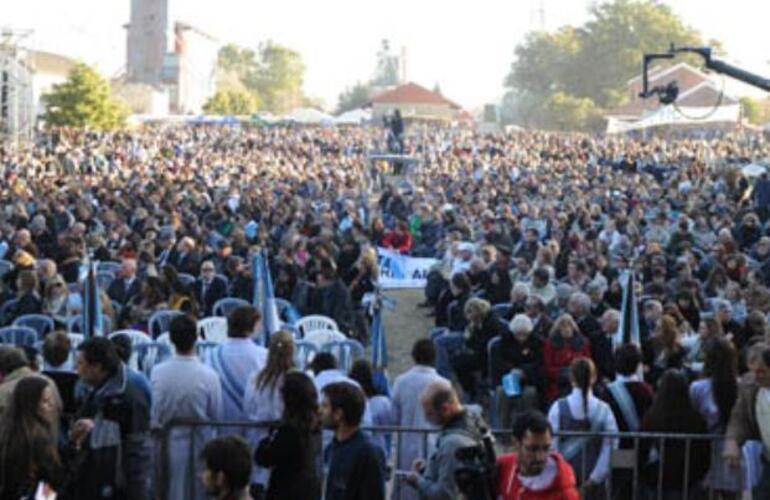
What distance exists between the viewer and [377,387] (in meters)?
9.21

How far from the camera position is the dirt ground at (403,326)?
1625cm

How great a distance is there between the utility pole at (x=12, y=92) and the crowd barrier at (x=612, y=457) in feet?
134

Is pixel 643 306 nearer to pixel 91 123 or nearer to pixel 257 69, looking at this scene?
pixel 91 123

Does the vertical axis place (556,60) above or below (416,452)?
above

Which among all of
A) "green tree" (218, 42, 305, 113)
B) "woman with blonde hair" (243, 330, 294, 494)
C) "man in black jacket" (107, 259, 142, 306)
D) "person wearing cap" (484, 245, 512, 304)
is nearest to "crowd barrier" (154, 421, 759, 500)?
"woman with blonde hair" (243, 330, 294, 494)

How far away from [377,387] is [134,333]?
3.33 m

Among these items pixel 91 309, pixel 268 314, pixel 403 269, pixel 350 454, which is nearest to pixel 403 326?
pixel 403 269

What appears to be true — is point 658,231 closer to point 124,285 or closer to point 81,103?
point 124,285

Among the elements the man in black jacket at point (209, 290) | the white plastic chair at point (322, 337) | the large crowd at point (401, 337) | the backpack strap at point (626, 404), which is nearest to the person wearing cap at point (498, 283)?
the large crowd at point (401, 337)

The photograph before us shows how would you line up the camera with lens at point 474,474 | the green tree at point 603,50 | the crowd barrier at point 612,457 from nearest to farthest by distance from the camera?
the camera with lens at point 474,474
the crowd barrier at point 612,457
the green tree at point 603,50

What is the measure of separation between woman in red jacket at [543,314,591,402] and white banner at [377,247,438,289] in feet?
31.1

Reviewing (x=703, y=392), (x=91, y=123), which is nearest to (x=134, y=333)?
(x=703, y=392)

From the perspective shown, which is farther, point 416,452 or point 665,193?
point 665,193

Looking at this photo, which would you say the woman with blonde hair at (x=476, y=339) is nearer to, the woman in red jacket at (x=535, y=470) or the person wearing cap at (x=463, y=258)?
the person wearing cap at (x=463, y=258)
